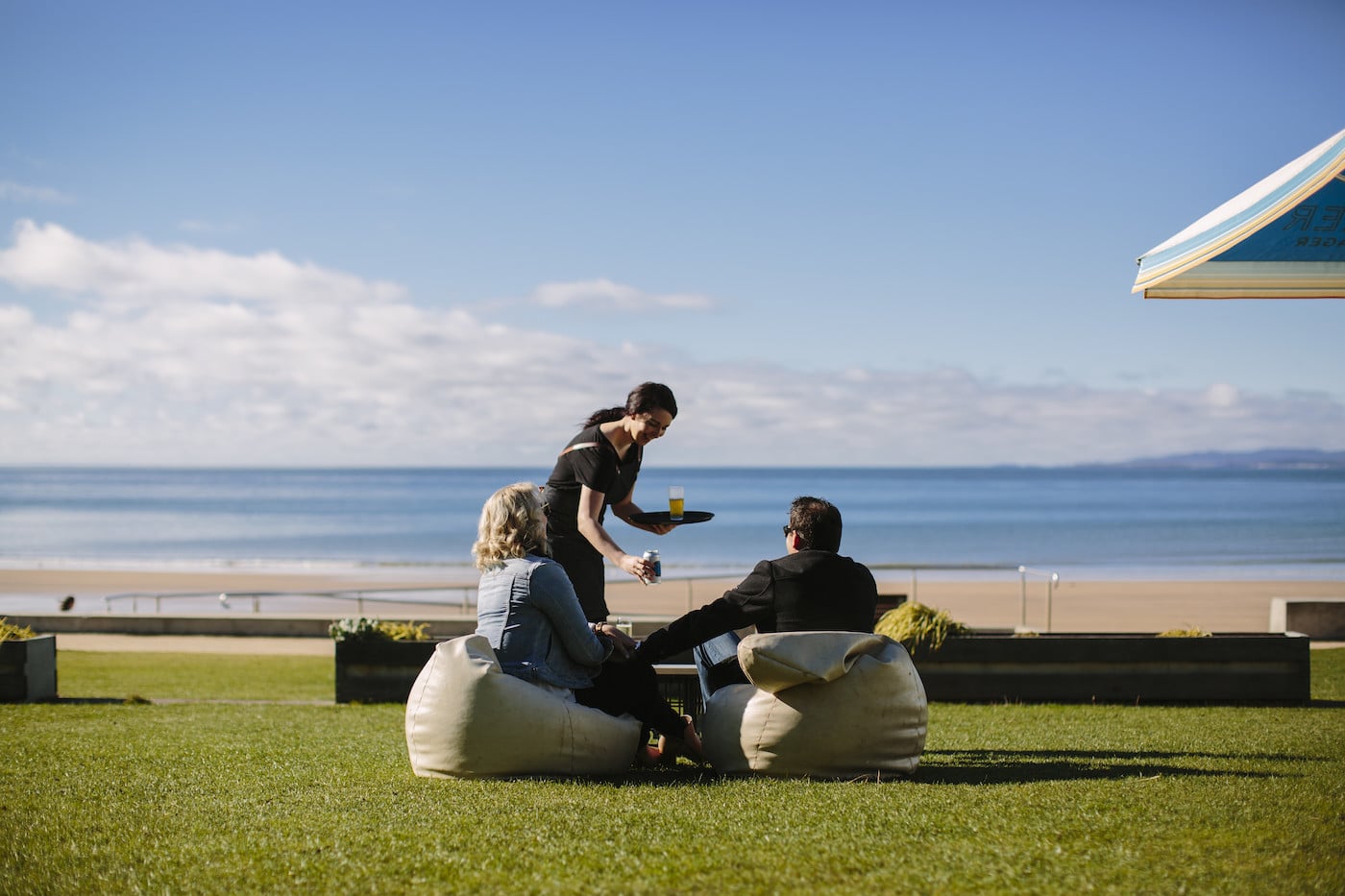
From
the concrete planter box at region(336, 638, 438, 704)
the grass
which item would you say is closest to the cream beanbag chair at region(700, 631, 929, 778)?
the grass

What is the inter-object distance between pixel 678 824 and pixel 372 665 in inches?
230

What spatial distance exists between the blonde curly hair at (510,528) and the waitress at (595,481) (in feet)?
2.02

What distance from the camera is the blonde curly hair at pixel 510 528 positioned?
4.84 meters

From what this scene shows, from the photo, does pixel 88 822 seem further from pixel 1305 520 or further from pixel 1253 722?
pixel 1305 520

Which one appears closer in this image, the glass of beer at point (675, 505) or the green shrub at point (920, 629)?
the glass of beer at point (675, 505)

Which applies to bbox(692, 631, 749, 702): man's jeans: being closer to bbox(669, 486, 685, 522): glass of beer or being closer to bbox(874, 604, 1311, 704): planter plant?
bbox(669, 486, 685, 522): glass of beer

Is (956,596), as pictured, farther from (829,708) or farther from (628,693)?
(829,708)

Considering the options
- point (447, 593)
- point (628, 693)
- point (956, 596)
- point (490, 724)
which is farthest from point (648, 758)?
point (956, 596)

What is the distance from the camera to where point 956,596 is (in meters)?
24.4

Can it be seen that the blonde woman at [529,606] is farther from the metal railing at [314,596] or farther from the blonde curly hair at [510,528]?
the metal railing at [314,596]

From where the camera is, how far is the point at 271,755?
19.8ft

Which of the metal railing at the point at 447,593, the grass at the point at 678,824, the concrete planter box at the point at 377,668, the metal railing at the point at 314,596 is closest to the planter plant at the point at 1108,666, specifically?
the grass at the point at 678,824

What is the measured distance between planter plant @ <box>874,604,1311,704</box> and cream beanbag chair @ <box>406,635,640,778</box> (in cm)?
442

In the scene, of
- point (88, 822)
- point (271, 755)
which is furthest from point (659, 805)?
point (271, 755)
